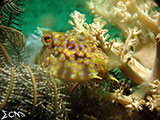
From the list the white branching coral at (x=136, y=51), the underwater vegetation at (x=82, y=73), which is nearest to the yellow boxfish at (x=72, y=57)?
the underwater vegetation at (x=82, y=73)

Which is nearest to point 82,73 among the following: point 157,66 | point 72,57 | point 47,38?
point 72,57

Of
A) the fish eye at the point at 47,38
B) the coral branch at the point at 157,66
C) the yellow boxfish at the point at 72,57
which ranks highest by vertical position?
the fish eye at the point at 47,38

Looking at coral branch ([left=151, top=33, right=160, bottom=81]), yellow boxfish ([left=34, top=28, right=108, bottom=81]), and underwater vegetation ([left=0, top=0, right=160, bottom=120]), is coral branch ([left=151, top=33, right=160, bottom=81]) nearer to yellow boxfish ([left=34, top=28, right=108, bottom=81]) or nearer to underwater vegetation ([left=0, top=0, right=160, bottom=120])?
underwater vegetation ([left=0, top=0, right=160, bottom=120])

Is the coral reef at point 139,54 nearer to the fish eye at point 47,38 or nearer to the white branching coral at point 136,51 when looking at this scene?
the white branching coral at point 136,51

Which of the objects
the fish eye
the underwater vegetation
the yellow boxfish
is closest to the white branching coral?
the underwater vegetation

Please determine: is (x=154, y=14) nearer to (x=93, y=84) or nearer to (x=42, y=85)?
(x=93, y=84)

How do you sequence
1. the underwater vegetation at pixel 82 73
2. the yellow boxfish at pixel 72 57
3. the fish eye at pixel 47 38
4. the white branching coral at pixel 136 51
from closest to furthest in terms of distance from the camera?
the underwater vegetation at pixel 82 73
the yellow boxfish at pixel 72 57
the white branching coral at pixel 136 51
the fish eye at pixel 47 38

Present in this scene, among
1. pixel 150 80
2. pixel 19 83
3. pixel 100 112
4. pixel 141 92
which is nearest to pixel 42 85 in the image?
pixel 19 83
